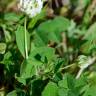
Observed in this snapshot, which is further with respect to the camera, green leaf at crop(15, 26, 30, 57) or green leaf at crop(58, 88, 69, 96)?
green leaf at crop(15, 26, 30, 57)

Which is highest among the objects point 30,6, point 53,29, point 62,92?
point 30,6

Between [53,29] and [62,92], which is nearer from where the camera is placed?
[62,92]

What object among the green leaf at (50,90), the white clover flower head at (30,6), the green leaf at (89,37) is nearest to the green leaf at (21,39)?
the white clover flower head at (30,6)

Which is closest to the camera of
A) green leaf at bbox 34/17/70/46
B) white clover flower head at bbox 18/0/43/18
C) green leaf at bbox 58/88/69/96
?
green leaf at bbox 58/88/69/96

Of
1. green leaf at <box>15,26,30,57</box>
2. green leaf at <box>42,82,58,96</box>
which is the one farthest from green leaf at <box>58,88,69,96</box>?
green leaf at <box>15,26,30,57</box>

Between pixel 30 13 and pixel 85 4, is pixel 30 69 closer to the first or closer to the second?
pixel 30 13

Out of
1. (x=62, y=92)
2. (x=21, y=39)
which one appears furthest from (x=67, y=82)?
(x=21, y=39)

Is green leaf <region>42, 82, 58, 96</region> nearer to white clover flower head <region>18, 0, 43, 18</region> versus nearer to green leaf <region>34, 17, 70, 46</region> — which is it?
white clover flower head <region>18, 0, 43, 18</region>

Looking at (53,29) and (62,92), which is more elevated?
Answer: (53,29)

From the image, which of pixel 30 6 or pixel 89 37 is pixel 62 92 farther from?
pixel 89 37
